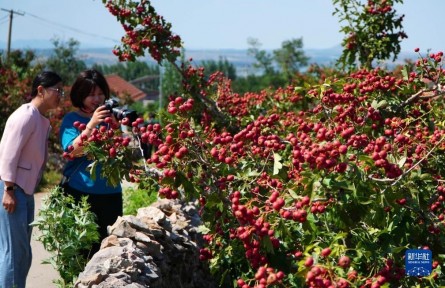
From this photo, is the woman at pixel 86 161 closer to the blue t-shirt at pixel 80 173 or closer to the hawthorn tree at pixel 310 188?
the blue t-shirt at pixel 80 173

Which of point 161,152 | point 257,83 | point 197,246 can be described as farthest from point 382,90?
point 257,83

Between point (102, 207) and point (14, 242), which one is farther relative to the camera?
point (102, 207)

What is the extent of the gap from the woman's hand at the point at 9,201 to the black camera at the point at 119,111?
33.6 inches

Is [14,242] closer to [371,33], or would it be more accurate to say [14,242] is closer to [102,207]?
[102,207]

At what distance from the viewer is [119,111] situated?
14.3 ft

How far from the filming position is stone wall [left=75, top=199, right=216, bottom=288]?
4051 mm

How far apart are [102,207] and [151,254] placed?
20.0 inches

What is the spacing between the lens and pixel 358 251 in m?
3.29

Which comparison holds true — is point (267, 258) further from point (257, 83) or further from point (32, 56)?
point (257, 83)

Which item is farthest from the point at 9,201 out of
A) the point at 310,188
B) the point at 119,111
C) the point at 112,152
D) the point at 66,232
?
the point at 310,188

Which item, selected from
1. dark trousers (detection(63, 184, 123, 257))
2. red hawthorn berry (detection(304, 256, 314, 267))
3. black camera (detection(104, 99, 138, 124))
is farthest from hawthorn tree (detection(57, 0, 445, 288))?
dark trousers (detection(63, 184, 123, 257))

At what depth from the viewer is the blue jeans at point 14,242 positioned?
14.6 ft

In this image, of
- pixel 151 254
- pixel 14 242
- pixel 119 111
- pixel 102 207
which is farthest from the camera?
pixel 102 207

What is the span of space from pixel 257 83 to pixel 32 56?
97.3 metres
